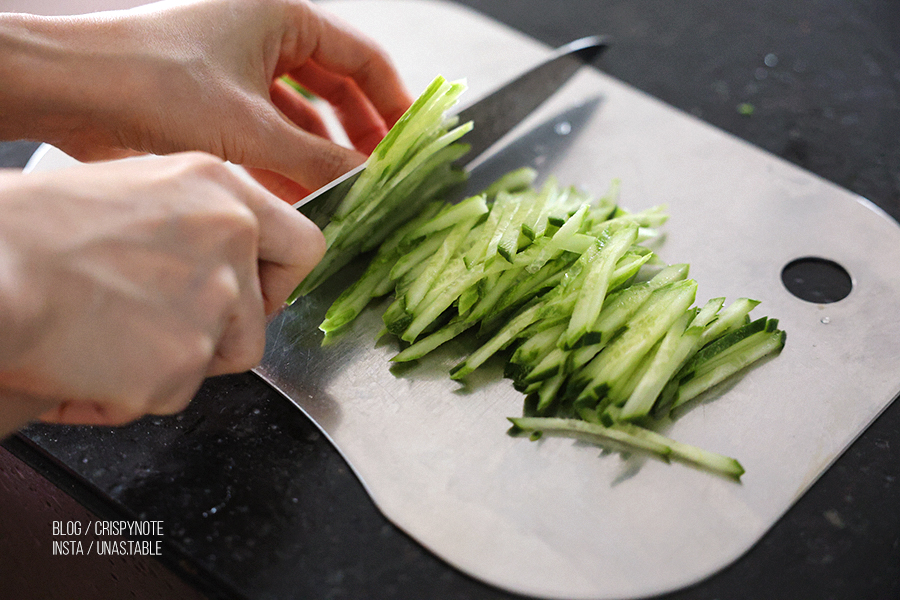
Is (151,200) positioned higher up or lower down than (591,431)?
higher up

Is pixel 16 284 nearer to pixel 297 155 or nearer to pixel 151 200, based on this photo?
pixel 151 200

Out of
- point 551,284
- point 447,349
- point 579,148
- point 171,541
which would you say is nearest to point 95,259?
point 171,541

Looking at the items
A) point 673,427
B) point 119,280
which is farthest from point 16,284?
point 673,427

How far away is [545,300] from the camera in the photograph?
1692mm

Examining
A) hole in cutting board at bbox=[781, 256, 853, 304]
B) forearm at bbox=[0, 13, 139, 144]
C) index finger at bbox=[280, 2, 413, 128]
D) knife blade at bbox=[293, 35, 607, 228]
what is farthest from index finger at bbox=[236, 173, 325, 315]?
hole in cutting board at bbox=[781, 256, 853, 304]

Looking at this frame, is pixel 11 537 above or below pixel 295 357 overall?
below

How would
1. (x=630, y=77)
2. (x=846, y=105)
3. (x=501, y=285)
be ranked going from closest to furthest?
(x=501, y=285)
(x=846, y=105)
(x=630, y=77)

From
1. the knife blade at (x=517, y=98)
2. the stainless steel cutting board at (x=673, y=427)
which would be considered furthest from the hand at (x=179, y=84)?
the stainless steel cutting board at (x=673, y=427)

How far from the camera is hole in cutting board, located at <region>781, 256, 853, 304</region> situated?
1.88 m

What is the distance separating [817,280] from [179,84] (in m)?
1.75

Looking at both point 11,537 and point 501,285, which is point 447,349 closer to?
point 501,285

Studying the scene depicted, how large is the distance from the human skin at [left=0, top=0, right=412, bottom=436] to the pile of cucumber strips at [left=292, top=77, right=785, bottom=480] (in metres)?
0.22

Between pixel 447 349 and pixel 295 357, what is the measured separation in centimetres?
37

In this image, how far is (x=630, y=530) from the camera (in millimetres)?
1405
